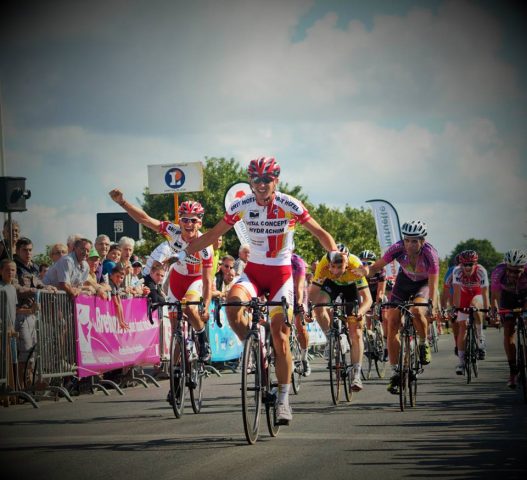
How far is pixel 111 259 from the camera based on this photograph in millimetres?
17453

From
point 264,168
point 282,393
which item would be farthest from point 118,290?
point 282,393

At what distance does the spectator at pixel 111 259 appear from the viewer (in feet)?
56.0

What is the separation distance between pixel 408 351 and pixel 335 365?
1.04 metres

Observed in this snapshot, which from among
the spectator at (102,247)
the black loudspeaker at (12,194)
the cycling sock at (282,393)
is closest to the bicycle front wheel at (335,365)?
the cycling sock at (282,393)

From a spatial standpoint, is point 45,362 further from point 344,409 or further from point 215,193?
point 215,193

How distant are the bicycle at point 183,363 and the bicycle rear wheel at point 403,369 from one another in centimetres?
243

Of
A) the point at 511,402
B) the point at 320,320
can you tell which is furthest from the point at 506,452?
the point at 320,320

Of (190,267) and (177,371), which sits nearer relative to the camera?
(177,371)

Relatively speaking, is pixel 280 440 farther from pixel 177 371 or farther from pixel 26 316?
pixel 26 316

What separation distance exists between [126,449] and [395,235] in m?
34.0

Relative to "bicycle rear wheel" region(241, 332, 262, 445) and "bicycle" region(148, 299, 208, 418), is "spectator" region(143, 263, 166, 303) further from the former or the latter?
"bicycle rear wheel" region(241, 332, 262, 445)

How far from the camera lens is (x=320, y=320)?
1505 centimetres

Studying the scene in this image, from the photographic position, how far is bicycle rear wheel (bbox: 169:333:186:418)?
1146cm

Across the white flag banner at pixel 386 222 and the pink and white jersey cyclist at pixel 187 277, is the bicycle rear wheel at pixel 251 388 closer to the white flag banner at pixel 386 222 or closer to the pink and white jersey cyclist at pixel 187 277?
the pink and white jersey cyclist at pixel 187 277
